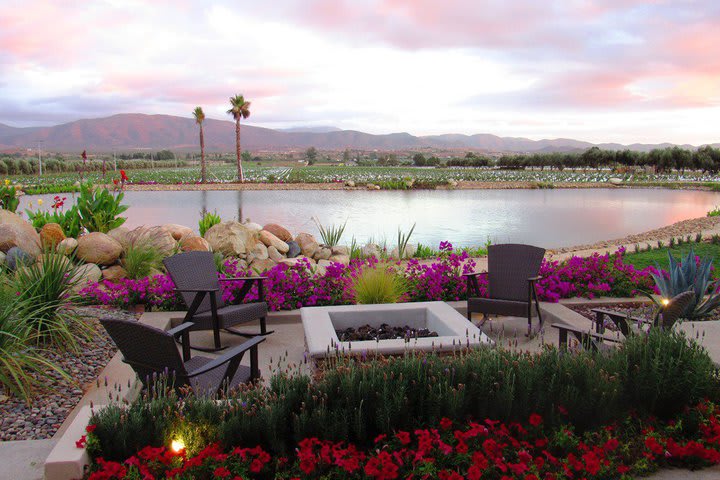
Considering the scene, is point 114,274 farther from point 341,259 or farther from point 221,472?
point 221,472

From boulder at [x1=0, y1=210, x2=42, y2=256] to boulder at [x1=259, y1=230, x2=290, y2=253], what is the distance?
10.7ft

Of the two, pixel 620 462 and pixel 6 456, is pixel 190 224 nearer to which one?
pixel 6 456

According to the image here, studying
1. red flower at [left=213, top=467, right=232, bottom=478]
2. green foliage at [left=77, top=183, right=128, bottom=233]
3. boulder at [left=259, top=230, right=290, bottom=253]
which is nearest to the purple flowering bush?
green foliage at [left=77, top=183, right=128, bottom=233]

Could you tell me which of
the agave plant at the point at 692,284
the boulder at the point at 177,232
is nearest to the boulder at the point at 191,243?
the boulder at the point at 177,232

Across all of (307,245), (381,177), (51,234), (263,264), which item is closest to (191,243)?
(263,264)

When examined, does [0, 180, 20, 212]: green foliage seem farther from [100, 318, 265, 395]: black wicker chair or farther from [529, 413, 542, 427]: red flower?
[529, 413, 542, 427]: red flower

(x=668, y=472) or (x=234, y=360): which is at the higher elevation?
(x=234, y=360)

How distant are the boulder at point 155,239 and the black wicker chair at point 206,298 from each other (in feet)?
8.05

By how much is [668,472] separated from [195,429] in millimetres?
2217

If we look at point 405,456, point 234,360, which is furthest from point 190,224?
point 405,456

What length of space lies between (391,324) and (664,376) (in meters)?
2.32

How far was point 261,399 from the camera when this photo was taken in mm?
2973

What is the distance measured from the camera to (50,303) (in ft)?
15.3

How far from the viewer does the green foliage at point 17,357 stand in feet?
12.3
